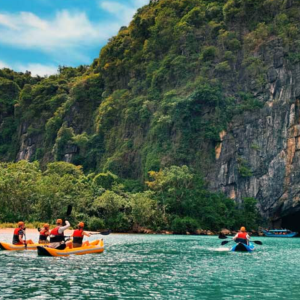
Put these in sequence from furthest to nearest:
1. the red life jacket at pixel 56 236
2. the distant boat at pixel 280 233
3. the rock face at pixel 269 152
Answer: the rock face at pixel 269 152
the distant boat at pixel 280 233
the red life jacket at pixel 56 236

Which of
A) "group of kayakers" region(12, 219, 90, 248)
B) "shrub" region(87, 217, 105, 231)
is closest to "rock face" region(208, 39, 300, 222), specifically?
"shrub" region(87, 217, 105, 231)

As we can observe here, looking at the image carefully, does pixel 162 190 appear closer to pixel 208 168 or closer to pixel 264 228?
pixel 208 168

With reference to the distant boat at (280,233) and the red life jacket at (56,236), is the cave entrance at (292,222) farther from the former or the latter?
the red life jacket at (56,236)

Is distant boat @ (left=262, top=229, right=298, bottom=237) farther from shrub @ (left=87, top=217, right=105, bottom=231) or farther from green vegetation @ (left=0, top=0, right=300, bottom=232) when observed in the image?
shrub @ (left=87, top=217, right=105, bottom=231)

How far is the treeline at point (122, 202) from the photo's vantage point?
50375 millimetres

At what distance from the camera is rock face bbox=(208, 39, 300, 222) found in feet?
208

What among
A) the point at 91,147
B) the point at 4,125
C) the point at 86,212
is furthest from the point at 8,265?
the point at 4,125

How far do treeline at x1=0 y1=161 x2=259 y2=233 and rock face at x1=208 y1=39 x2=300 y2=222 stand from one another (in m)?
2.69

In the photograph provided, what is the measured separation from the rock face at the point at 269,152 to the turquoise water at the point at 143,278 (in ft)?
140

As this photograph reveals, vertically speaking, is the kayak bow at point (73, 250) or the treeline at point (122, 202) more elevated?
the treeline at point (122, 202)

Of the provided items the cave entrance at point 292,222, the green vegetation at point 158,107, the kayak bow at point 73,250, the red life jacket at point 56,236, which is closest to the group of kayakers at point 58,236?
the red life jacket at point 56,236

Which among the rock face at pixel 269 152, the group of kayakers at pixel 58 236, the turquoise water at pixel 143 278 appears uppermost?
the rock face at pixel 269 152

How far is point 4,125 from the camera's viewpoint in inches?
3816

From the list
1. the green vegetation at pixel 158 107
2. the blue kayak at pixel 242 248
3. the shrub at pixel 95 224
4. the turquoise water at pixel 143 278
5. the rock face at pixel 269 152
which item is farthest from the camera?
the rock face at pixel 269 152
